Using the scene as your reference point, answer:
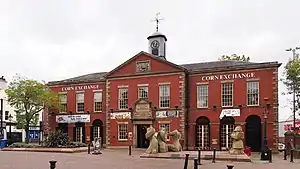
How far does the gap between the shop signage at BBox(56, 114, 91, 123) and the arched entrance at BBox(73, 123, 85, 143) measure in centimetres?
53

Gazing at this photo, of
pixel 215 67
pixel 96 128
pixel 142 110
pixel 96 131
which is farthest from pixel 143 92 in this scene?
pixel 215 67

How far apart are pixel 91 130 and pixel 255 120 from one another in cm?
1685

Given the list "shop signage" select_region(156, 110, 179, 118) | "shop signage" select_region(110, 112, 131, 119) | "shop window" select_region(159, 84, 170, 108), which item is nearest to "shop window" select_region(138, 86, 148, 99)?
"shop window" select_region(159, 84, 170, 108)

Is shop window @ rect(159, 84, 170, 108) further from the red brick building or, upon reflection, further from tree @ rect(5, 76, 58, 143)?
tree @ rect(5, 76, 58, 143)

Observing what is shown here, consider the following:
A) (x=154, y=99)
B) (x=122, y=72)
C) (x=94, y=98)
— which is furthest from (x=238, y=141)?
(x=94, y=98)

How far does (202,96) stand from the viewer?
35312 millimetres

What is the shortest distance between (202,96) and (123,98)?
8.14 meters

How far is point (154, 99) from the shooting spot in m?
36.8

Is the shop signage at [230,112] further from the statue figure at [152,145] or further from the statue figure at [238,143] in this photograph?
the statue figure at [152,145]

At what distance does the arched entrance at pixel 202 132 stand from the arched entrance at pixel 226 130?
1.29m

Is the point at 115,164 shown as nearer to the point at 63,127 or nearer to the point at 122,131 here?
the point at 122,131

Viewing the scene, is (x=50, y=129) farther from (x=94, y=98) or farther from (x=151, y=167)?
(x=151, y=167)

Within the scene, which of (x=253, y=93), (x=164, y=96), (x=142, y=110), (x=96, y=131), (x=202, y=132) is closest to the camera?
(x=253, y=93)

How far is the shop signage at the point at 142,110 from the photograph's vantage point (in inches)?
1442
